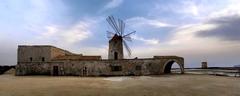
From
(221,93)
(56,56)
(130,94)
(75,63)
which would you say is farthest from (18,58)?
(221,93)

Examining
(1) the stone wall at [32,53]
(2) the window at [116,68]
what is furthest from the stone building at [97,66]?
(1) the stone wall at [32,53]

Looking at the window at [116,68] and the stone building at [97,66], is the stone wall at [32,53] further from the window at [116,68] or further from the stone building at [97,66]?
the window at [116,68]

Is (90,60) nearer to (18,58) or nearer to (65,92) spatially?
(18,58)

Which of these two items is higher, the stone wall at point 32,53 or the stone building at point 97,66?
the stone wall at point 32,53

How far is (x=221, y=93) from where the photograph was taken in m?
22.4

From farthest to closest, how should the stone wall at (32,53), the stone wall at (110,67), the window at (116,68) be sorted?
the stone wall at (32,53) → the window at (116,68) → the stone wall at (110,67)

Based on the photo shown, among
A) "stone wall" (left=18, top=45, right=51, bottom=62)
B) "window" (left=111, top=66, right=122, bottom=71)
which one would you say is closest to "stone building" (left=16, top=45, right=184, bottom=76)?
"window" (left=111, top=66, right=122, bottom=71)

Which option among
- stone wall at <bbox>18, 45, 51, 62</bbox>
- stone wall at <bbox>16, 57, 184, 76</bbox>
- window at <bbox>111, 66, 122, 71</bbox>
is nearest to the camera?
stone wall at <bbox>16, 57, 184, 76</bbox>

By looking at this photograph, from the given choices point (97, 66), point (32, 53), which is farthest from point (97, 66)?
point (32, 53)

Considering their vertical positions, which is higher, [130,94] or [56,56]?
[56,56]

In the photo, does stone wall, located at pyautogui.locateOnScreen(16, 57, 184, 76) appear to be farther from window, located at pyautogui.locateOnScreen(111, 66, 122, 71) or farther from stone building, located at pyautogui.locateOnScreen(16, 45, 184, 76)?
window, located at pyautogui.locateOnScreen(111, 66, 122, 71)

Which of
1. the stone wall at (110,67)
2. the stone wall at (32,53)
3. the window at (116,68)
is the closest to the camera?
the stone wall at (110,67)

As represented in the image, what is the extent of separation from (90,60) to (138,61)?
718cm

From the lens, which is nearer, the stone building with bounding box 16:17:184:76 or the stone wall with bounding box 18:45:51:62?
the stone building with bounding box 16:17:184:76
